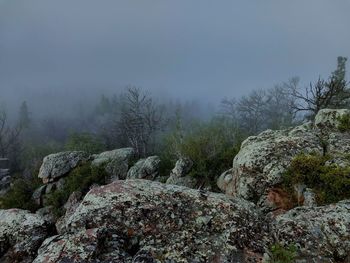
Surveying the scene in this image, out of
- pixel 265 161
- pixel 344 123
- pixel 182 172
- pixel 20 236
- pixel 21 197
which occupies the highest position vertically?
pixel 344 123

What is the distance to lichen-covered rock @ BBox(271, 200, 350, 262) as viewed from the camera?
6.22m

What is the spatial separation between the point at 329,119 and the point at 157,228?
997cm

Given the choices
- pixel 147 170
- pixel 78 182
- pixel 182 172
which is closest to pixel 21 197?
pixel 78 182

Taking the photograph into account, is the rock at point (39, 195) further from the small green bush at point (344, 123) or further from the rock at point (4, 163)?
the rock at point (4, 163)

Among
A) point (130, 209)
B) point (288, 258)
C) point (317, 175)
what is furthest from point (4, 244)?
point (317, 175)

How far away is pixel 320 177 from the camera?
31.6 feet

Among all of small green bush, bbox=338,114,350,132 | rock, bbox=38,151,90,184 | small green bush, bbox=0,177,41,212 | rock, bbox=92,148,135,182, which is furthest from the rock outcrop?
small green bush, bbox=0,177,41,212

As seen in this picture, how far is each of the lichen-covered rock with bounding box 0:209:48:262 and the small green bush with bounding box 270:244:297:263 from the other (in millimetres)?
4853

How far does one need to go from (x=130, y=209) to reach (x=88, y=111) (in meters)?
158

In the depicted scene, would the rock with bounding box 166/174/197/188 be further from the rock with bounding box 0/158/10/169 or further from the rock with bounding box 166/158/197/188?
the rock with bounding box 0/158/10/169

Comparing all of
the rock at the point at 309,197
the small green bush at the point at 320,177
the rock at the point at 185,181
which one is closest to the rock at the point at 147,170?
the rock at the point at 185,181

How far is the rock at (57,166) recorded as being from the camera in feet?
91.2

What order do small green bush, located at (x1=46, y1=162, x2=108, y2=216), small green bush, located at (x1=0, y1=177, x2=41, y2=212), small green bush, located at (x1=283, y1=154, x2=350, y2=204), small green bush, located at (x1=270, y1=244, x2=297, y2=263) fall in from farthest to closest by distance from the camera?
small green bush, located at (x1=0, y1=177, x2=41, y2=212)
small green bush, located at (x1=46, y1=162, x2=108, y2=216)
small green bush, located at (x1=283, y1=154, x2=350, y2=204)
small green bush, located at (x1=270, y1=244, x2=297, y2=263)

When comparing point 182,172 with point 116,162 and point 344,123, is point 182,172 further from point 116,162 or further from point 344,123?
point 344,123
